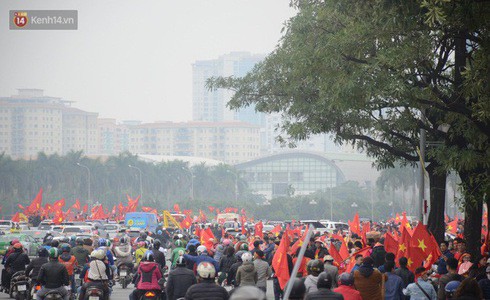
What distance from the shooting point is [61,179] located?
125188mm

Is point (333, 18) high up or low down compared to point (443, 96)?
up

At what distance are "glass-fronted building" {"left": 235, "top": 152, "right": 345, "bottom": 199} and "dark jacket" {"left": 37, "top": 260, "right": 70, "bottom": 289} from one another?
171 m

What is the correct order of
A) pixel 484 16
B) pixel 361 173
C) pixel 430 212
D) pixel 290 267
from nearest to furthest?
pixel 484 16, pixel 290 267, pixel 430 212, pixel 361 173

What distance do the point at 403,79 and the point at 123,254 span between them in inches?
369

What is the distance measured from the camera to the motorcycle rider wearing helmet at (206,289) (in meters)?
12.5

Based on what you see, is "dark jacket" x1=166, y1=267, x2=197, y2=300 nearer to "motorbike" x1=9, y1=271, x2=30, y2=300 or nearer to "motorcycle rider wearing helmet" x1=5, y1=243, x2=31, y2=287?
"motorbike" x1=9, y1=271, x2=30, y2=300

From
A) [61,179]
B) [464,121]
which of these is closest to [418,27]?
[464,121]

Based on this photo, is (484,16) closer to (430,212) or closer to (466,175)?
(466,175)

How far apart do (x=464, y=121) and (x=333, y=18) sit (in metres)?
4.67

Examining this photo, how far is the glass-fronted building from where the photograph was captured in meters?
192

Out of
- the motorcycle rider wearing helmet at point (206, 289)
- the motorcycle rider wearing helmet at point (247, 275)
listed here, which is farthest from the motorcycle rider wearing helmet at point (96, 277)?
the motorcycle rider wearing helmet at point (206, 289)

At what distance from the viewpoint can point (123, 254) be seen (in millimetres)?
27250

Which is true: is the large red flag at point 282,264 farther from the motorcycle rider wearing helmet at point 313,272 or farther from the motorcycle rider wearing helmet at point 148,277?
the motorcycle rider wearing helmet at point 313,272

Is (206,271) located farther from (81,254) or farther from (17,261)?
(17,261)
